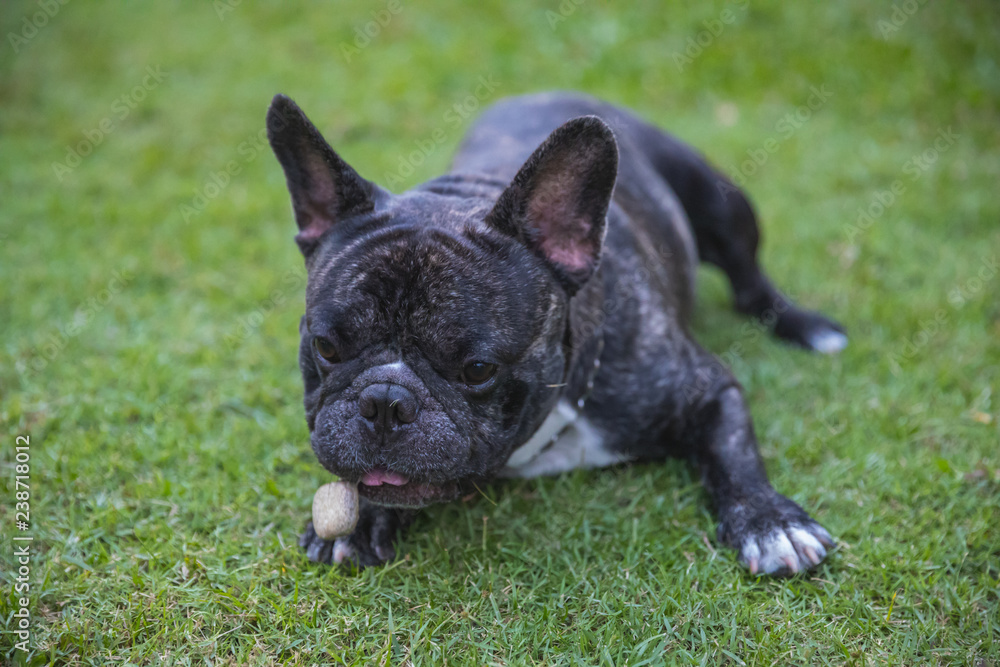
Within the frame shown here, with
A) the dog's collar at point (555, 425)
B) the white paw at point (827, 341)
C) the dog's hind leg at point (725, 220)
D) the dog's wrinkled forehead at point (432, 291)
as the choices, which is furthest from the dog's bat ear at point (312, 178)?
the white paw at point (827, 341)

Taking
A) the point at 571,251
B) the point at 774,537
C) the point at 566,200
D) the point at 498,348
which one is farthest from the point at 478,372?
the point at 774,537

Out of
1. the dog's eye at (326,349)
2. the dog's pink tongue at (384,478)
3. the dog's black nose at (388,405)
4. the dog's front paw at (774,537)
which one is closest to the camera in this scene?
the dog's black nose at (388,405)

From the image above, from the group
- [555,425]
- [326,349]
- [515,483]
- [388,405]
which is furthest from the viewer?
[515,483]

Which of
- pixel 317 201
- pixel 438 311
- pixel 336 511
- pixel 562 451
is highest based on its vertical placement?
pixel 317 201

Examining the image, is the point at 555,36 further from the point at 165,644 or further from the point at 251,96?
the point at 165,644

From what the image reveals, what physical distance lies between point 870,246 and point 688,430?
300cm

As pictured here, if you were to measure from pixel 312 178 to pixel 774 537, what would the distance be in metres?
2.20

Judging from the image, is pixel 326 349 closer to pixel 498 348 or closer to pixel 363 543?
pixel 498 348

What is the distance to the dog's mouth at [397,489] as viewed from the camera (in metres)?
2.62

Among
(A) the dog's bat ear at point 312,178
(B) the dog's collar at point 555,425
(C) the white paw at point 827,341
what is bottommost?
(C) the white paw at point 827,341

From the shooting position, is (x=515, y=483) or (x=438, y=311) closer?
(x=438, y=311)

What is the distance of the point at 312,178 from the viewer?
299cm

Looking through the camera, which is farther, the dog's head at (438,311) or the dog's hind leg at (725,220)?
the dog's hind leg at (725,220)

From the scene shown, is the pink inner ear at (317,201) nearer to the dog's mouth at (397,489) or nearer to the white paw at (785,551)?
the dog's mouth at (397,489)
